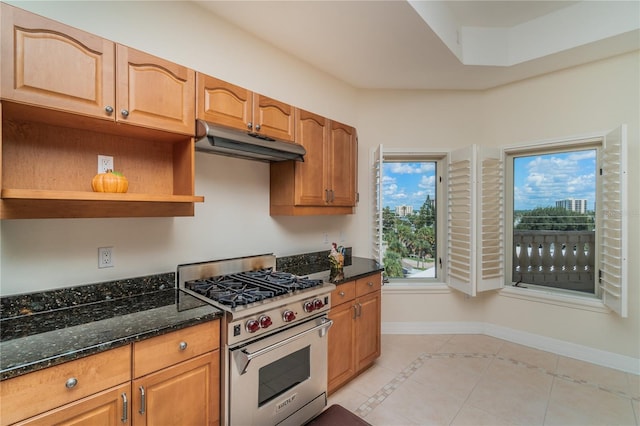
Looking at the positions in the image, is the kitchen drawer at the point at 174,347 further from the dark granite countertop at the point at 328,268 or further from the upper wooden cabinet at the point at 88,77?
the upper wooden cabinet at the point at 88,77

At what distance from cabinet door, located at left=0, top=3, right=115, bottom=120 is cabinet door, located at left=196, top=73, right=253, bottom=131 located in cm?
46

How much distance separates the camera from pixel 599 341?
9.11 ft

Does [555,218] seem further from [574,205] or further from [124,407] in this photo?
[124,407]

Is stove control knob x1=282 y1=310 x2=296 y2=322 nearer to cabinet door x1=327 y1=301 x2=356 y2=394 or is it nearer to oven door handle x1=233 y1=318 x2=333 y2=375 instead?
oven door handle x1=233 y1=318 x2=333 y2=375

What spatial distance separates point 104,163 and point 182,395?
4.22ft

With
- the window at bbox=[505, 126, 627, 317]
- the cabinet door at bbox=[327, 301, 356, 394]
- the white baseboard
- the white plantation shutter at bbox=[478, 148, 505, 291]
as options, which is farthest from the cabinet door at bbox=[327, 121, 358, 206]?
the window at bbox=[505, 126, 627, 317]

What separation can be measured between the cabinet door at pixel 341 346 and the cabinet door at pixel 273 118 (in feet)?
4.53

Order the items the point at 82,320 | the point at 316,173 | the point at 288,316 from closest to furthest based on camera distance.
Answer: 1. the point at 82,320
2. the point at 288,316
3. the point at 316,173

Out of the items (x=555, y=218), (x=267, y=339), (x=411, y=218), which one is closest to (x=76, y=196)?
(x=267, y=339)

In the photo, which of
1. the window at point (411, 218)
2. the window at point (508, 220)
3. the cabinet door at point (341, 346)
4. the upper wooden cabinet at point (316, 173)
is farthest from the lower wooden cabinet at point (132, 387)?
the window at point (411, 218)

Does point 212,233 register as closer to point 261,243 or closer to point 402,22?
point 261,243

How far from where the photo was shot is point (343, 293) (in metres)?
2.29

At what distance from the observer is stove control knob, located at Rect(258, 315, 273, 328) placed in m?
1.65

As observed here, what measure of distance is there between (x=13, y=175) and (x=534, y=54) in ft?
12.7
